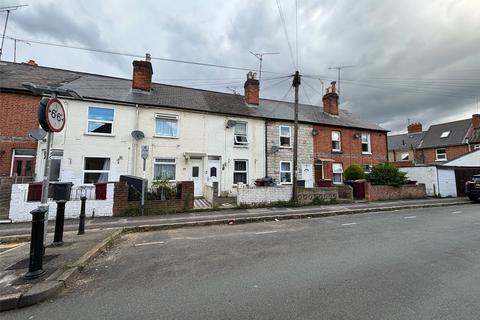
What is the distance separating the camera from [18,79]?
14305mm

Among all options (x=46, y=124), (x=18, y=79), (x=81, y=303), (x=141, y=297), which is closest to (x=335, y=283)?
(x=141, y=297)

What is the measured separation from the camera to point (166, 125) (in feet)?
52.1

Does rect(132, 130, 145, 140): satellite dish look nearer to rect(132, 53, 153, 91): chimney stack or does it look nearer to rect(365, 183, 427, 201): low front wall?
rect(132, 53, 153, 91): chimney stack

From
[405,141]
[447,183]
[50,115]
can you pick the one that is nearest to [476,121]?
[405,141]

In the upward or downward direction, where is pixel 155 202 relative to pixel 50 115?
downward

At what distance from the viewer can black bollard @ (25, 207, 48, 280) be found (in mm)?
4324

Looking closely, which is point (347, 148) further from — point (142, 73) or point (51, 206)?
point (51, 206)

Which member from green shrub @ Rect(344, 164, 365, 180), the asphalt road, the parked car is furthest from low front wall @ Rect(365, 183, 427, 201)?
the asphalt road

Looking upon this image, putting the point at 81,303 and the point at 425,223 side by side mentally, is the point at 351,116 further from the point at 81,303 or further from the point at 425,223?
the point at 81,303

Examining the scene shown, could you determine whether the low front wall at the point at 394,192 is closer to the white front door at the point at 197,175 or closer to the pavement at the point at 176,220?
the pavement at the point at 176,220

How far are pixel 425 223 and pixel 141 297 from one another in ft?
33.3

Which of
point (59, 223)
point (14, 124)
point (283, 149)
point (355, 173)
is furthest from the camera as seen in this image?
point (283, 149)

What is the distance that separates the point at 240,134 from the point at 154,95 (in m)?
6.35

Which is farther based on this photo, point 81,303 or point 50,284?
point 50,284
